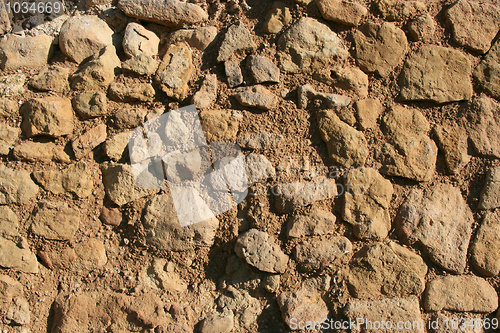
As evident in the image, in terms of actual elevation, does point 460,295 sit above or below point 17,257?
above

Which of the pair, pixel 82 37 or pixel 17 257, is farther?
pixel 82 37

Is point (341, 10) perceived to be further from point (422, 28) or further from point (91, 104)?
point (91, 104)

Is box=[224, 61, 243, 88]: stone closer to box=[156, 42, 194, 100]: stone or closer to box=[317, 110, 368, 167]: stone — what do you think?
box=[156, 42, 194, 100]: stone

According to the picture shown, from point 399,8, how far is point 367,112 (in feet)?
1.80

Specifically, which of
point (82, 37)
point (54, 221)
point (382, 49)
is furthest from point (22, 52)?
point (382, 49)

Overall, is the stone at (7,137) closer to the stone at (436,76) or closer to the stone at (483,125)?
the stone at (436,76)

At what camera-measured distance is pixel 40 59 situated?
1955 millimetres

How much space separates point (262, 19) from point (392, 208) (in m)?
1.11

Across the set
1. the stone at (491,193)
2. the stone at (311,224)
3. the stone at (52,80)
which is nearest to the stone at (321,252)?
the stone at (311,224)

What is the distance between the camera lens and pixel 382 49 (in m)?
1.90

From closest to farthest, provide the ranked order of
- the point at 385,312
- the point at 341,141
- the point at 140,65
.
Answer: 1. the point at 385,312
2. the point at 341,141
3. the point at 140,65

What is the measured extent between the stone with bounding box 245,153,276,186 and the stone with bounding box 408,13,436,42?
37.1 inches

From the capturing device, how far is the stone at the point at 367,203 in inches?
69.6

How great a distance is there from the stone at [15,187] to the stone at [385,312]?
4.92 ft
